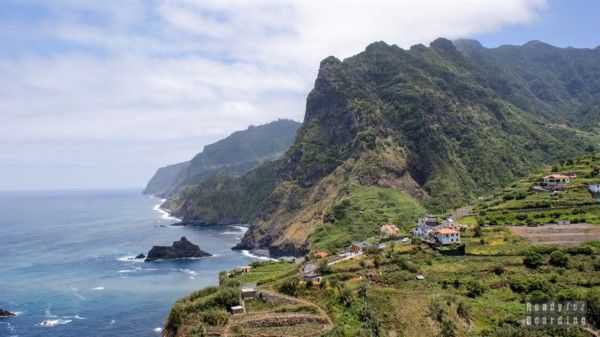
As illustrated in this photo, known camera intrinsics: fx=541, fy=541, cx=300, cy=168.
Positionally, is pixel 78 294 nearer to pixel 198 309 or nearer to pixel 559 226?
pixel 198 309

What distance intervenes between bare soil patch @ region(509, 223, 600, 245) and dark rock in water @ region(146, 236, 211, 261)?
10047 cm

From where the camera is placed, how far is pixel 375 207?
6097 inches

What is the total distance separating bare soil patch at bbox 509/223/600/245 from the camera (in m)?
78.0

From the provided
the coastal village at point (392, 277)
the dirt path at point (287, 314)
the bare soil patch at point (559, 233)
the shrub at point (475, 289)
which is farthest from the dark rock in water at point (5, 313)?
the bare soil patch at point (559, 233)

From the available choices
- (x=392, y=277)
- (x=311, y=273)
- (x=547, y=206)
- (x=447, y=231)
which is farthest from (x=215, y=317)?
(x=547, y=206)

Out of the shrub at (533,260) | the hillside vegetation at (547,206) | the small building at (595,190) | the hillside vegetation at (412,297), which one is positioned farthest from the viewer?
the small building at (595,190)

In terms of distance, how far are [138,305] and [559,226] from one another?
75869 mm

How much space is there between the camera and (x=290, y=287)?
6397 cm

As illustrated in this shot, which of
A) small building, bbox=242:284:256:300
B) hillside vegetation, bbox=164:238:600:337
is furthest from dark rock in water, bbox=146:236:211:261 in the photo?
small building, bbox=242:284:256:300

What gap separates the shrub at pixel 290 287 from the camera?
6372cm

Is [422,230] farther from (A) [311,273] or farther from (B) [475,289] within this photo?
(A) [311,273]

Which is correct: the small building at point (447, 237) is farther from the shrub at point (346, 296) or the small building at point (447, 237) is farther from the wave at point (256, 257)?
the wave at point (256, 257)

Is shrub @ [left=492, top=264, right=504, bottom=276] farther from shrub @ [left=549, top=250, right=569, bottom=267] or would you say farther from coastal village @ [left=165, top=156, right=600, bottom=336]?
shrub @ [left=549, top=250, right=569, bottom=267]

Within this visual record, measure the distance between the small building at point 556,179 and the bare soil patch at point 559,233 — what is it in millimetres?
30320
